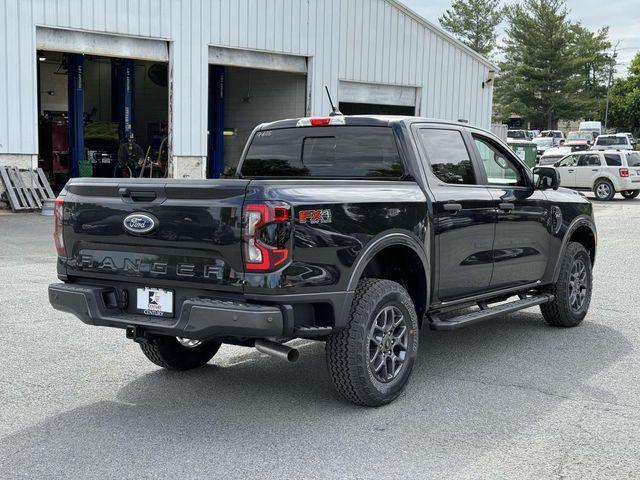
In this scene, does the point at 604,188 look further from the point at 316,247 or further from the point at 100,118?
the point at 316,247

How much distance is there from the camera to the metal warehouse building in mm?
17516

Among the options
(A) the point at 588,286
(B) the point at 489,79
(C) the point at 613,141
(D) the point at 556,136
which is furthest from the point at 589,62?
(A) the point at 588,286

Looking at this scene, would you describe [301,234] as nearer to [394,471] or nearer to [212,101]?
[394,471]

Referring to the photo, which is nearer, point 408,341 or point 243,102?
point 408,341

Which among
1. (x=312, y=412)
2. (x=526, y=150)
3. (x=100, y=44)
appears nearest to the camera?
(x=312, y=412)

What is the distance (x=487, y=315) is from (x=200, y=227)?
2.64m

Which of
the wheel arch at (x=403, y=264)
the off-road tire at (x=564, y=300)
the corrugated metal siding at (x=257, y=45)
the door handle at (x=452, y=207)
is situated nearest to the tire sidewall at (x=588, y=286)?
the off-road tire at (x=564, y=300)

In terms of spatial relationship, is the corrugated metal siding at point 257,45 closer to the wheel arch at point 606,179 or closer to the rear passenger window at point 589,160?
the rear passenger window at point 589,160

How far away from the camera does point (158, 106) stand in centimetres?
2972

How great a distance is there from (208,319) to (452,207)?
2218 mm

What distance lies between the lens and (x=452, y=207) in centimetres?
577

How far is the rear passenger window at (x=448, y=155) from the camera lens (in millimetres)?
5906

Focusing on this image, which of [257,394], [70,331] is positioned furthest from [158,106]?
[257,394]

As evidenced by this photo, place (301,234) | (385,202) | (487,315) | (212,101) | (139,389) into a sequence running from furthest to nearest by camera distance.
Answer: (212,101), (487,315), (139,389), (385,202), (301,234)
